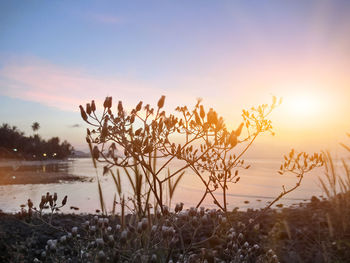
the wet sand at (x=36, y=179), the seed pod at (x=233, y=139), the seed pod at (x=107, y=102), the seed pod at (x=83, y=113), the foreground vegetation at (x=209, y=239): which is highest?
the seed pod at (x=107, y=102)

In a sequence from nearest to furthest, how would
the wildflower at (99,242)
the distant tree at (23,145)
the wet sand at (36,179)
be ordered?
the wildflower at (99,242) → the wet sand at (36,179) → the distant tree at (23,145)

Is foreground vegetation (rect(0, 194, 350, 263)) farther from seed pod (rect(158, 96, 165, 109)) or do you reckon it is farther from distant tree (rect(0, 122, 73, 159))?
distant tree (rect(0, 122, 73, 159))

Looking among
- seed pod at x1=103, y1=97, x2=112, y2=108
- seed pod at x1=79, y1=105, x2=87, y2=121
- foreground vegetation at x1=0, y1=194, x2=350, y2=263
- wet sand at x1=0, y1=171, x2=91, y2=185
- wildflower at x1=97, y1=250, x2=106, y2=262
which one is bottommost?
wet sand at x1=0, y1=171, x2=91, y2=185

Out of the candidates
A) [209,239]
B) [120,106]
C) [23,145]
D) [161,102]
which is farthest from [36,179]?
[23,145]

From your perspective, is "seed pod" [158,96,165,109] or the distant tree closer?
"seed pod" [158,96,165,109]

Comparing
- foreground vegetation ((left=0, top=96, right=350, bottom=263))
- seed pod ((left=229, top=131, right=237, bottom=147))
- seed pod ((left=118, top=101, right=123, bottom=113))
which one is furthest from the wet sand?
seed pod ((left=229, top=131, right=237, bottom=147))

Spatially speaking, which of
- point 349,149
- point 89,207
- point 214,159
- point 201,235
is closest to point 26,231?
point 201,235

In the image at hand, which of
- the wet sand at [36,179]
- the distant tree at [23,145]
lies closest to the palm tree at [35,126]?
the distant tree at [23,145]

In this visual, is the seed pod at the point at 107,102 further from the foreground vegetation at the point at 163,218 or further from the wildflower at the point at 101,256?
the wildflower at the point at 101,256

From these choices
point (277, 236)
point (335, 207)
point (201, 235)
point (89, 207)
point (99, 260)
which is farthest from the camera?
point (89, 207)

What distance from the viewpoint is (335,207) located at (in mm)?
6766

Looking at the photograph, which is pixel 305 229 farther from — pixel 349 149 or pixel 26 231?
pixel 26 231

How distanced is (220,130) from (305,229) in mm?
4076

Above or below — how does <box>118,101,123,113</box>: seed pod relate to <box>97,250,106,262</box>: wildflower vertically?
above
